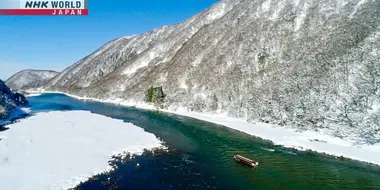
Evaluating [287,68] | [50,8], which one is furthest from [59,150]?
[287,68]

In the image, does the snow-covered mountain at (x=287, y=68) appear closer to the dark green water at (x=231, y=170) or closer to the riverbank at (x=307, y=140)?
the riverbank at (x=307, y=140)

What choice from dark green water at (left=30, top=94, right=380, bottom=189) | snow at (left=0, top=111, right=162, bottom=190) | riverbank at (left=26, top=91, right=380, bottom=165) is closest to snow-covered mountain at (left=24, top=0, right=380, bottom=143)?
riverbank at (left=26, top=91, right=380, bottom=165)

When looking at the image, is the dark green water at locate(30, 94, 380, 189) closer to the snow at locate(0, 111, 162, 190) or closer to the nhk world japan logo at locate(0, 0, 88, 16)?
the snow at locate(0, 111, 162, 190)

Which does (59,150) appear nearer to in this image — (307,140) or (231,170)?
(231,170)

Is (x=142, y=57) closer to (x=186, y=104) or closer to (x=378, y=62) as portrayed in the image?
(x=186, y=104)

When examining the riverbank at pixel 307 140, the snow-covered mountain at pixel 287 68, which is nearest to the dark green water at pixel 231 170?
the riverbank at pixel 307 140

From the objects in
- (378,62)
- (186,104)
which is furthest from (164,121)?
(378,62)

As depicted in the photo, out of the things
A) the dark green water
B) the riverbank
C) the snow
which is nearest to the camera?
the snow
